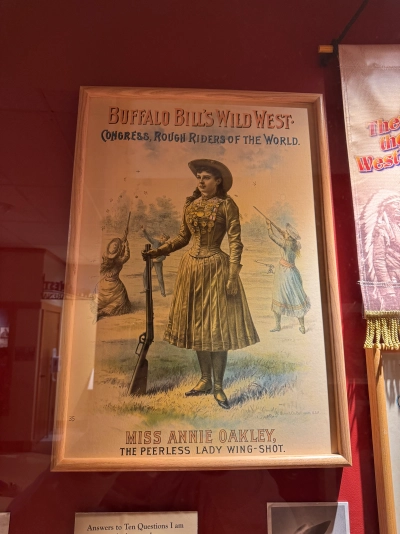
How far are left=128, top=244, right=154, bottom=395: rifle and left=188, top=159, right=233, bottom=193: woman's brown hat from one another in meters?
0.27

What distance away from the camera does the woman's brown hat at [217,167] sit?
1.02 m

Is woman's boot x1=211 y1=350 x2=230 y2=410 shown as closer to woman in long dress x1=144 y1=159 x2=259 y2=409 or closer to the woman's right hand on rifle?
woman in long dress x1=144 y1=159 x2=259 y2=409

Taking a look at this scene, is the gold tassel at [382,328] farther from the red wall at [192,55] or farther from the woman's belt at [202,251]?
the woman's belt at [202,251]

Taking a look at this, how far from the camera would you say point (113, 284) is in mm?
958

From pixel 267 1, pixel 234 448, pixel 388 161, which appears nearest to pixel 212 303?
pixel 234 448

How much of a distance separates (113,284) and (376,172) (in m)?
0.67

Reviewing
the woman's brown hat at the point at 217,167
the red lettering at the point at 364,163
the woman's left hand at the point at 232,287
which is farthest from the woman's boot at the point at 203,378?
the red lettering at the point at 364,163

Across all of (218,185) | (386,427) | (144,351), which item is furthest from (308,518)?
(218,185)

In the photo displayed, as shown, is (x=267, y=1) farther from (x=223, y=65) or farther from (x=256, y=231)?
(x=256, y=231)

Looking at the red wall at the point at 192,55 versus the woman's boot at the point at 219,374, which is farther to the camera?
the red wall at the point at 192,55

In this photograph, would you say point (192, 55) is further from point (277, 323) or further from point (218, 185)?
point (277, 323)

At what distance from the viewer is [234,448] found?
90 centimetres

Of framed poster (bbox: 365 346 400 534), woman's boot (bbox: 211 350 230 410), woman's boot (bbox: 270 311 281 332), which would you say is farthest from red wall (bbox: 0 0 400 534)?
woman's boot (bbox: 211 350 230 410)

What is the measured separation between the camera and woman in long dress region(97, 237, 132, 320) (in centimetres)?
95
